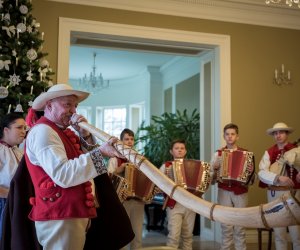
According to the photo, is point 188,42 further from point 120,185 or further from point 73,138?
point 73,138

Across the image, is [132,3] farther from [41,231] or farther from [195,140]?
[41,231]

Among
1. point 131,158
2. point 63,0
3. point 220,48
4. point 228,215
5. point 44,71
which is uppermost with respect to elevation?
point 63,0

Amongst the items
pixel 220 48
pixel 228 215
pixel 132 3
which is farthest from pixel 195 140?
pixel 228 215

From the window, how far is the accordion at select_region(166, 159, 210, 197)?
735 cm

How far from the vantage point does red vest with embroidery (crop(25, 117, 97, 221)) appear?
2.02 metres

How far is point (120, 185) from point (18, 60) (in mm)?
1585

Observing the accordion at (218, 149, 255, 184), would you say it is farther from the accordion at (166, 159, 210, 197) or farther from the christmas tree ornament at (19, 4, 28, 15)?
the christmas tree ornament at (19, 4, 28, 15)

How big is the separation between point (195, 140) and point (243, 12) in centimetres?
259

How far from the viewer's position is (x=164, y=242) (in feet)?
18.5

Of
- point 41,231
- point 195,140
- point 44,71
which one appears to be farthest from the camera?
point 195,140

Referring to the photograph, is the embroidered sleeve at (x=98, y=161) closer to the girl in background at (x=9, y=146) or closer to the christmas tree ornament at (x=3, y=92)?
the girl in background at (x=9, y=146)

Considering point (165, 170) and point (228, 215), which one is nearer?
point (228, 215)

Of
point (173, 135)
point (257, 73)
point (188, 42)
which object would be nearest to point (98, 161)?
point (188, 42)

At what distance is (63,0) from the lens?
4.93 metres
